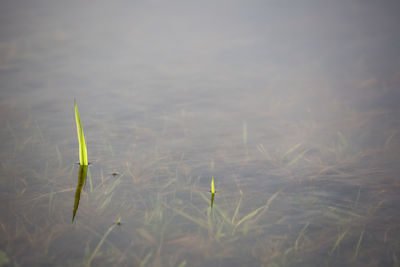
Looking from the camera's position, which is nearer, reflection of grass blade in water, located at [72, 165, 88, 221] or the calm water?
the calm water

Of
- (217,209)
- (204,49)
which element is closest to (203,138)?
(217,209)

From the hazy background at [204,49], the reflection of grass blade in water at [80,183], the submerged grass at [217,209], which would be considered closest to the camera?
the submerged grass at [217,209]

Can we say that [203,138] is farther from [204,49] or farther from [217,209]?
[204,49]

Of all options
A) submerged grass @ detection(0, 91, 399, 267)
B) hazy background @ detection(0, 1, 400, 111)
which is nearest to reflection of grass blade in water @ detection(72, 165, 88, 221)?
submerged grass @ detection(0, 91, 399, 267)

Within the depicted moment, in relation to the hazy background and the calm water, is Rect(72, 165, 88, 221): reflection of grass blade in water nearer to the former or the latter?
the calm water

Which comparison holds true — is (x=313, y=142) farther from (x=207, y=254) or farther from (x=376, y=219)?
(x=207, y=254)

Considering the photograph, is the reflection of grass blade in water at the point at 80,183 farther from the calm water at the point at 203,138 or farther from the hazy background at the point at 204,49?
the hazy background at the point at 204,49

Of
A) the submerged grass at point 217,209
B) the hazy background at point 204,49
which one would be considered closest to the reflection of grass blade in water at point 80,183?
the submerged grass at point 217,209

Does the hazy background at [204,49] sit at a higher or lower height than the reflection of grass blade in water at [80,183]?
higher
